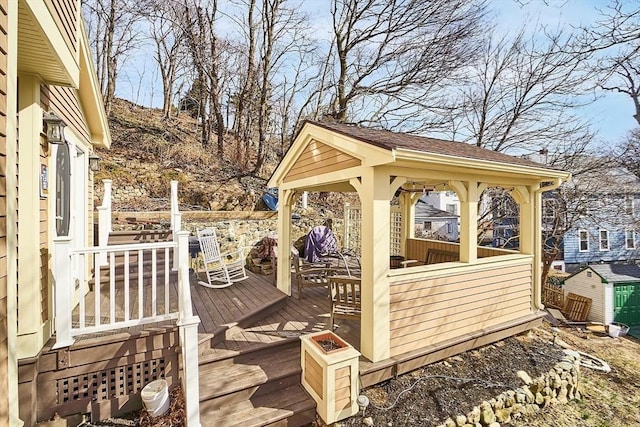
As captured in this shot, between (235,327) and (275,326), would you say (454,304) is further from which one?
(235,327)

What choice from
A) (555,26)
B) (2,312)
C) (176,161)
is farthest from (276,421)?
(176,161)

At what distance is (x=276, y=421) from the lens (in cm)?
303

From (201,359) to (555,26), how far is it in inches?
433

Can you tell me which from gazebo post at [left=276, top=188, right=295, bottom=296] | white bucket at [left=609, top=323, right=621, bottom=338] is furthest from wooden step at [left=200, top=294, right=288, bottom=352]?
white bucket at [left=609, top=323, right=621, bottom=338]

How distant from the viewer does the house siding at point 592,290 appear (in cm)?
1030

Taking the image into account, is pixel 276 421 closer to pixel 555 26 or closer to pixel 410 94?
pixel 555 26


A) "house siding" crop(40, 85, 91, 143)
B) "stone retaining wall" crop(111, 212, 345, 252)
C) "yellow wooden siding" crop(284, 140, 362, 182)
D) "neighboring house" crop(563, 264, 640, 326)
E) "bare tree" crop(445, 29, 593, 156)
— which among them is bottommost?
"neighboring house" crop(563, 264, 640, 326)

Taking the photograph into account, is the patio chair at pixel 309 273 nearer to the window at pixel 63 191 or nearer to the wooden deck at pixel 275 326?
the wooden deck at pixel 275 326

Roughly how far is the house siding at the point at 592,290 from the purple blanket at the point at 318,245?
9.93m

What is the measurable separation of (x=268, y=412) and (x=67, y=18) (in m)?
4.62

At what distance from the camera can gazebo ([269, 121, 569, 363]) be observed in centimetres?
371

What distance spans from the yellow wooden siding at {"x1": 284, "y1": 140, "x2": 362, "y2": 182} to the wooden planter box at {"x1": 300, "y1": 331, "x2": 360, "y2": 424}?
7.75ft

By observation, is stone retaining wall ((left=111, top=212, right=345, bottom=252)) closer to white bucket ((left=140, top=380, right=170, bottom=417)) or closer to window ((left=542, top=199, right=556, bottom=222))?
white bucket ((left=140, top=380, right=170, bottom=417))

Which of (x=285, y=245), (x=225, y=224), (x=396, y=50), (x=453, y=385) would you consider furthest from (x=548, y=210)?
(x=225, y=224)
